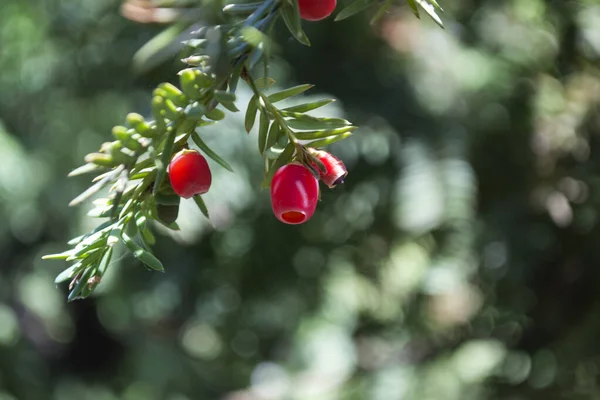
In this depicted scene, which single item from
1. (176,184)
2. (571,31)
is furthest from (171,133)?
(571,31)

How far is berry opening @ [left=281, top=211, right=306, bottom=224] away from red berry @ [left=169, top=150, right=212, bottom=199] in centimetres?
6

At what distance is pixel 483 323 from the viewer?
1.34m

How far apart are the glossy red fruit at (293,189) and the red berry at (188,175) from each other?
0.04 m

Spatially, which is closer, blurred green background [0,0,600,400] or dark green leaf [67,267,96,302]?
dark green leaf [67,267,96,302]

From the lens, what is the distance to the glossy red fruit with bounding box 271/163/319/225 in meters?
0.31

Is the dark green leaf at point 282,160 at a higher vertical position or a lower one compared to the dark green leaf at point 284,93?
lower

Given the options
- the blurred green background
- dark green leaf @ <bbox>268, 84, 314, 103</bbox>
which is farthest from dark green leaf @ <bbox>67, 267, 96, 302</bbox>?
the blurred green background

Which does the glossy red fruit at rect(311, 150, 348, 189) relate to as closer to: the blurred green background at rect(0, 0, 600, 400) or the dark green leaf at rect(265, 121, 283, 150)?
the dark green leaf at rect(265, 121, 283, 150)

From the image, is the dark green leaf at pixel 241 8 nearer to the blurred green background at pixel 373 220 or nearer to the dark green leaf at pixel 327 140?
the dark green leaf at pixel 327 140

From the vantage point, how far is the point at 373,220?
1.38m

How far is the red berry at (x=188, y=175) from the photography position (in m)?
0.29

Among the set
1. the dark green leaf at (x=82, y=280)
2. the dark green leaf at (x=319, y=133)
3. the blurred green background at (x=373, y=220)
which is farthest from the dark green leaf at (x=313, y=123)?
the blurred green background at (x=373, y=220)

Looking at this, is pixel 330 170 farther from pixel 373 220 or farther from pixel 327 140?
pixel 373 220

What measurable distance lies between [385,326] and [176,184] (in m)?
1.21
